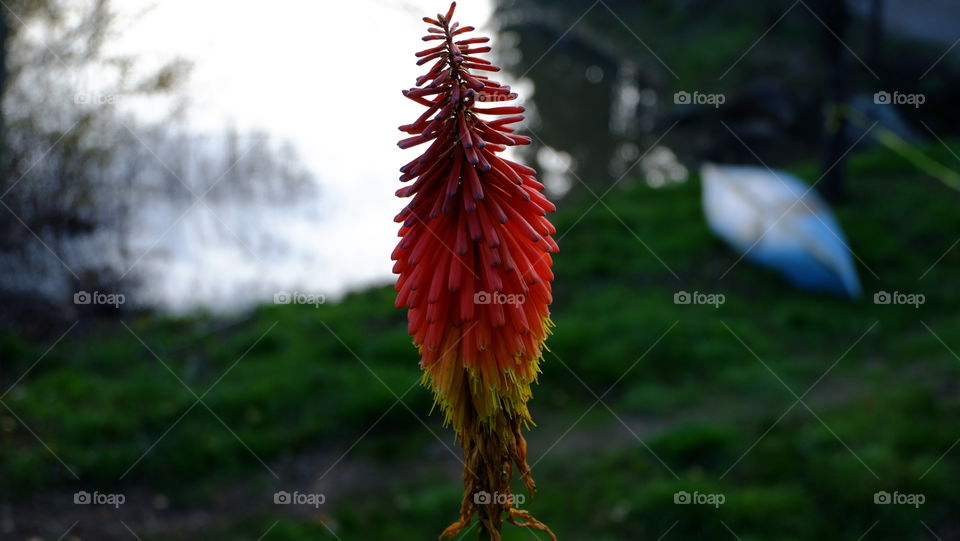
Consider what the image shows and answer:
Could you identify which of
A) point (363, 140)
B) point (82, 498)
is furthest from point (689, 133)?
point (82, 498)

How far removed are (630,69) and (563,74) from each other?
1.65 metres

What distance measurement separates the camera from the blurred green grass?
5.94 m

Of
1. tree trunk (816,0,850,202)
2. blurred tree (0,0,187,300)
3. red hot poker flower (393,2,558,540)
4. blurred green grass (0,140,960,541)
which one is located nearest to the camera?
red hot poker flower (393,2,558,540)

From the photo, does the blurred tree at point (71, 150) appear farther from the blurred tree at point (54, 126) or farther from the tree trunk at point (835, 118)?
the tree trunk at point (835, 118)

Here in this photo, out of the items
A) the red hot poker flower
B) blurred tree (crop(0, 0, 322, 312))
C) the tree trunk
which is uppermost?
the tree trunk

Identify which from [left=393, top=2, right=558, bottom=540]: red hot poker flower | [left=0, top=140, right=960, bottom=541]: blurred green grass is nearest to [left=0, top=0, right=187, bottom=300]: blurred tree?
[left=0, top=140, right=960, bottom=541]: blurred green grass

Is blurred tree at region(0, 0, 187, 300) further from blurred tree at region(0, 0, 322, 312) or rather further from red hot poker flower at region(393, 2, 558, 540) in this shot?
red hot poker flower at region(393, 2, 558, 540)

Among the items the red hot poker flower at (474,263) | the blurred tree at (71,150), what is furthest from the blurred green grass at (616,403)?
the red hot poker flower at (474,263)

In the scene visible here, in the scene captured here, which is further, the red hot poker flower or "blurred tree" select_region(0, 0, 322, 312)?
"blurred tree" select_region(0, 0, 322, 312)

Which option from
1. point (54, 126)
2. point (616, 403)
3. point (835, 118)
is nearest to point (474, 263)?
point (616, 403)

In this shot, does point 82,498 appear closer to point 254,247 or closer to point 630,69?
point 254,247

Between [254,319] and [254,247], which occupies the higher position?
[254,247]

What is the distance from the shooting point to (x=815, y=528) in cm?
564

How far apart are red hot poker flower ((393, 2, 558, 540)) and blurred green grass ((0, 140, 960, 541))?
10.6 feet
